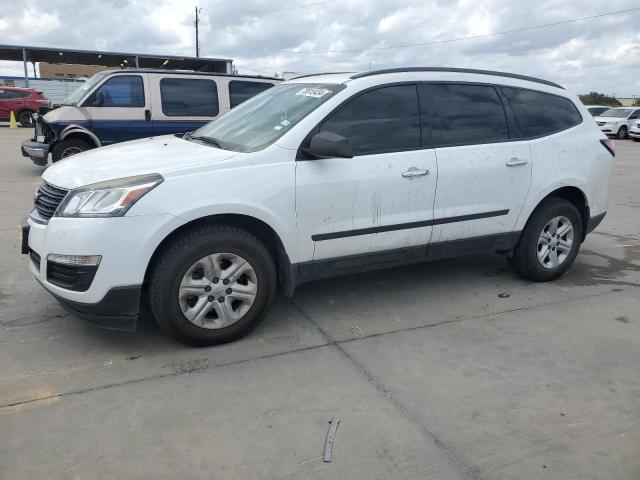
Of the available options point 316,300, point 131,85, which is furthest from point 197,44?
point 316,300

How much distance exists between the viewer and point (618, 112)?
25.6m

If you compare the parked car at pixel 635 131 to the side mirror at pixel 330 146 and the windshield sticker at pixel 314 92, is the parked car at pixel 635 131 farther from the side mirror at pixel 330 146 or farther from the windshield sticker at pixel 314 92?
the side mirror at pixel 330 146

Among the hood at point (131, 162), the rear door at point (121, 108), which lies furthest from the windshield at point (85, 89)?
the hood at point (131, 162)

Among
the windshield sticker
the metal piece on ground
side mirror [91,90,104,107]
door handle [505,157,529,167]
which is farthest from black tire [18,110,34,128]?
the metal piece on ground

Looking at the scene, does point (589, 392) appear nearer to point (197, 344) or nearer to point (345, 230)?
point (345, 230)

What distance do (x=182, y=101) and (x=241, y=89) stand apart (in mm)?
1154

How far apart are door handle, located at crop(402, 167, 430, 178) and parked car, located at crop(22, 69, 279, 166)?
6.14 metres

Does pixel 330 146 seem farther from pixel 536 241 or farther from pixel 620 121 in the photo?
pixel 620 121

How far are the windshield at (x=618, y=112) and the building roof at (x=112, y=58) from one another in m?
19.2

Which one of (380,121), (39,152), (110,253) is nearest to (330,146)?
(380,121)

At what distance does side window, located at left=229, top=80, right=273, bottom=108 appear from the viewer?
10070 mm

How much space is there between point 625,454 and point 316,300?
2.38 meters

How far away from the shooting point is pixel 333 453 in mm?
2518

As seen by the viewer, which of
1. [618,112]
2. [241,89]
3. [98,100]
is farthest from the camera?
[618,112]
